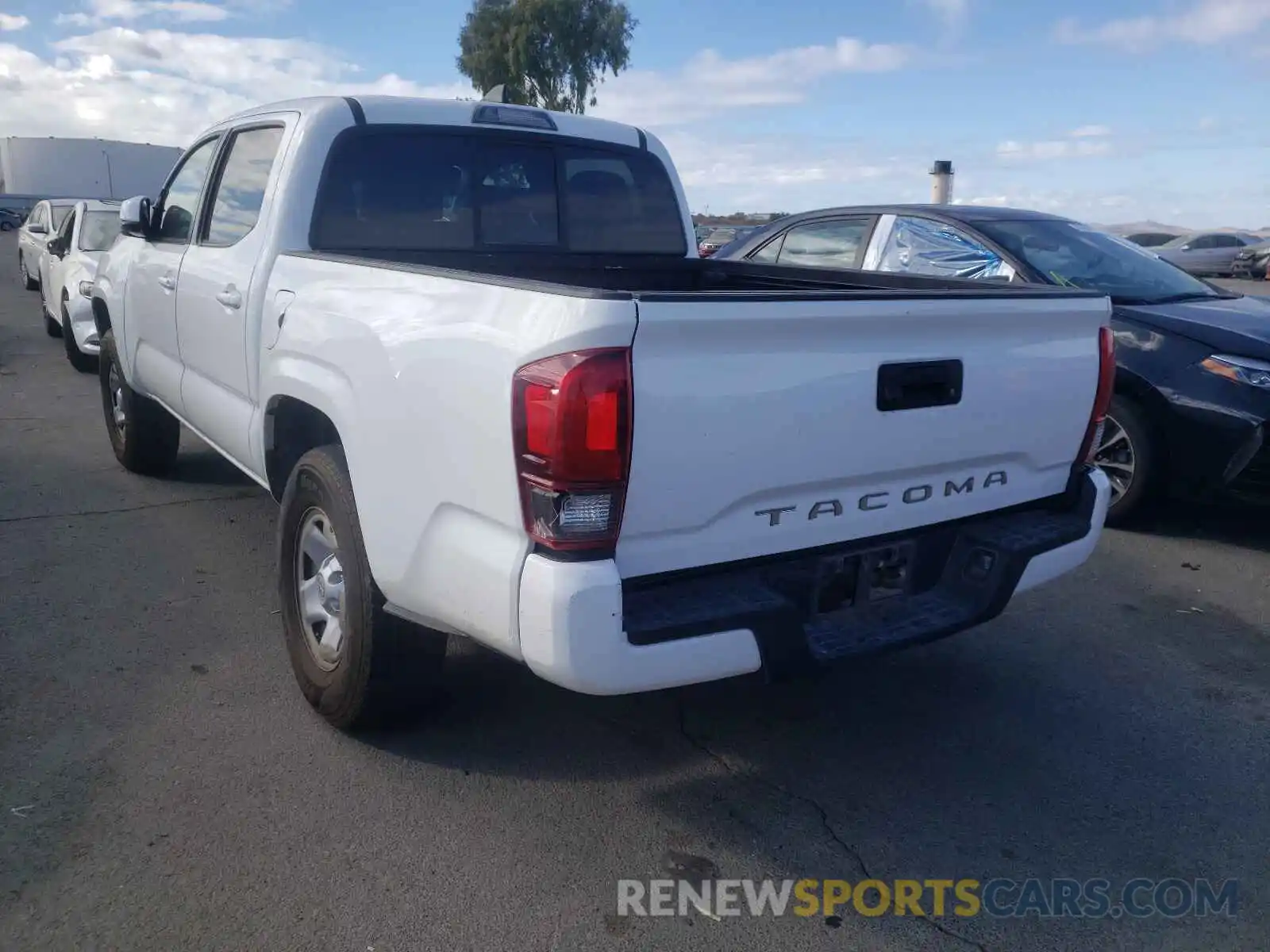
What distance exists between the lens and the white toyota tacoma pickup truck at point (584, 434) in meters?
2.48

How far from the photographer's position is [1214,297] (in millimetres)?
6320

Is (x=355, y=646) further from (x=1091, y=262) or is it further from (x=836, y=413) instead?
(x=1091, y=262)

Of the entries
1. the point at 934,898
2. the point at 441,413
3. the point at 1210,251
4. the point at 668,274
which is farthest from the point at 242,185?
the point at 1210,251

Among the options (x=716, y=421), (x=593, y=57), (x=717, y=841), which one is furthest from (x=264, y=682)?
(x=593, y=57)

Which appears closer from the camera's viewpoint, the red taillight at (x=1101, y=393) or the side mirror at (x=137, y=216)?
the red taillight at (x=1101, y=393)

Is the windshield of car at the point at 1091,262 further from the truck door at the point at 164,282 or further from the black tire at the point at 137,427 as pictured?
the black tire at the point at 137,427

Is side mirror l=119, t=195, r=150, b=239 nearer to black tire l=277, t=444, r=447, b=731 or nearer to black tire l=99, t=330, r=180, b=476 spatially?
black tire l=99, t=330, r=180, b=476

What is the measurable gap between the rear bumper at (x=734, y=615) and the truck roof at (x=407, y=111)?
2.47 m

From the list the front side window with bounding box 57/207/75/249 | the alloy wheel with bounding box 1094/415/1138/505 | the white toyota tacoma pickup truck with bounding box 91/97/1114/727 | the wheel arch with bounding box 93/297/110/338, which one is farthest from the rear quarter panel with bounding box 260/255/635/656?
the front side window with bounding box 57/207/75/249

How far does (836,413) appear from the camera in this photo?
9.11 feet

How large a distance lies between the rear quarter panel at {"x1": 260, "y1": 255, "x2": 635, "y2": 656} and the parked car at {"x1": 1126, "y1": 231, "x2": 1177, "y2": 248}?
38.2 metres

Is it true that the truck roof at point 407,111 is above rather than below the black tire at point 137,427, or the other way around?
above

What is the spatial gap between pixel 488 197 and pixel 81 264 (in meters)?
7.21

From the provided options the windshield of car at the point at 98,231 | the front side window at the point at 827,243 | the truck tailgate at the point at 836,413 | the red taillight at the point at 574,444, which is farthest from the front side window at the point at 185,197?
the windshield of car at the point at 98,231
